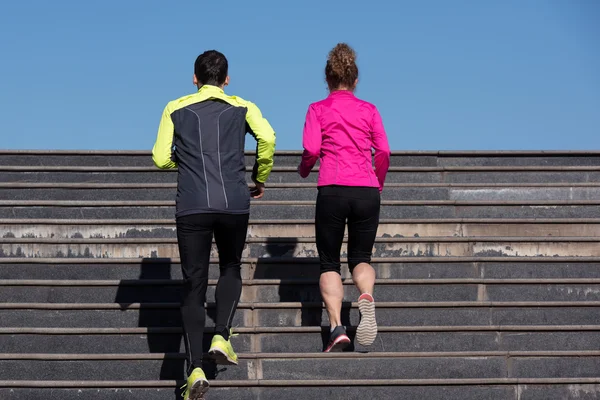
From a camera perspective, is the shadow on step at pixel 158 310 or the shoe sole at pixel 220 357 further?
the shadow on step at pixel 158 310

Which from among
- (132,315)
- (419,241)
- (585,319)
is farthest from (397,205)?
(132,315)

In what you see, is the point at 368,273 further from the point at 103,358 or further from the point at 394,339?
the point at 103,358

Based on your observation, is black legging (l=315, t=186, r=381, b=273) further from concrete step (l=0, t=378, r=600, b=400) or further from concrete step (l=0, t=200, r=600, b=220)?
concrete step (l=0, t=200, r=600, b=220)

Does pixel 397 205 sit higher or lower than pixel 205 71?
lower

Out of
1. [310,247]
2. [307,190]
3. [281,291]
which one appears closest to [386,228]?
[310,247]

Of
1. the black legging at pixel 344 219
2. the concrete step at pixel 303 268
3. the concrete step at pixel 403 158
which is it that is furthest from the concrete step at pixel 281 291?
the concrete step at pixel 403 158

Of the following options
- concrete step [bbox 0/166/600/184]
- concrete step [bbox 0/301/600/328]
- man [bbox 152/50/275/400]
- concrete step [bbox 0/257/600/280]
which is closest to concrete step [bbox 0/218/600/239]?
concrete step [bbox 0/257/600/280]

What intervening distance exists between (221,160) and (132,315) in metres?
1.80

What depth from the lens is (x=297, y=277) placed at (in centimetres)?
856

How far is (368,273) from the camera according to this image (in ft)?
23.8

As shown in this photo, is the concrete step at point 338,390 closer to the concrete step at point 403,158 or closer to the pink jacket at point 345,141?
the pink jacket at point 345,141

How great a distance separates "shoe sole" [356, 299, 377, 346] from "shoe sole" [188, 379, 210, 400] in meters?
1.23

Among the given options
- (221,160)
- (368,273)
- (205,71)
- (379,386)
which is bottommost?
(379,386)

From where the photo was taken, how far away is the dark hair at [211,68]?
6836 mm
